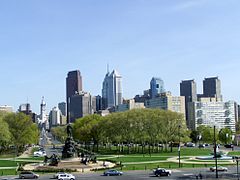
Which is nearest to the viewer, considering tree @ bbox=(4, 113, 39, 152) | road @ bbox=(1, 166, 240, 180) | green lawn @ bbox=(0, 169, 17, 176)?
road @ bbox=(1, 166, 240, 180)

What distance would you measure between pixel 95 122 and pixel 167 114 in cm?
3642

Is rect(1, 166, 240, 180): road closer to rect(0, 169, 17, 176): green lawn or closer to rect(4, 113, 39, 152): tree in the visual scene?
rect(0, 169, 17, 176): green lawn

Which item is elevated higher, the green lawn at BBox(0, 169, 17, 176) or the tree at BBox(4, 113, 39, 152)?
the tree at BBox(4, 113, 39, 152)

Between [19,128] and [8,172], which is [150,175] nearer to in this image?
[8,172]

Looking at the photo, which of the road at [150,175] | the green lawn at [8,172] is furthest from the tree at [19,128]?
the road at [150,175]

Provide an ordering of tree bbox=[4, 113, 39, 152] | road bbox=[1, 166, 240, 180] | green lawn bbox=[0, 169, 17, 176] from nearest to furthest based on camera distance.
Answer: road bbox=[1, 166, 240, 180]
green lawn bbox=[0, 169, 17, 176]
tree bbox=[4, 113, 39, 152]

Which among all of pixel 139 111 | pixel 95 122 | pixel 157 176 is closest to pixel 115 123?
pixel 139 111

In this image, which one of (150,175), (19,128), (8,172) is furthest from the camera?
(19,128)

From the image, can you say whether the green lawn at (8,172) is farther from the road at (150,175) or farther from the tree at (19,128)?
the tree at (19,128)

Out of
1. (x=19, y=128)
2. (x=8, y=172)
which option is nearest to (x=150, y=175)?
(x=8, y=172)

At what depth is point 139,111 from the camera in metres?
129

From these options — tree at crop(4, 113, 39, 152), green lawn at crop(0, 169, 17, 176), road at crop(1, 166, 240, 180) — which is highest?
tree at crop(4, 113, 39, 152)

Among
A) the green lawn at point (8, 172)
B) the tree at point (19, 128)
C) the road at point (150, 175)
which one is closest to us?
the road at point (150, 175)

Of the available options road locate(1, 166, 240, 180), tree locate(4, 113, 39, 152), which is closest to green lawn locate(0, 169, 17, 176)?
road locate(1, 166, 240, 180)
